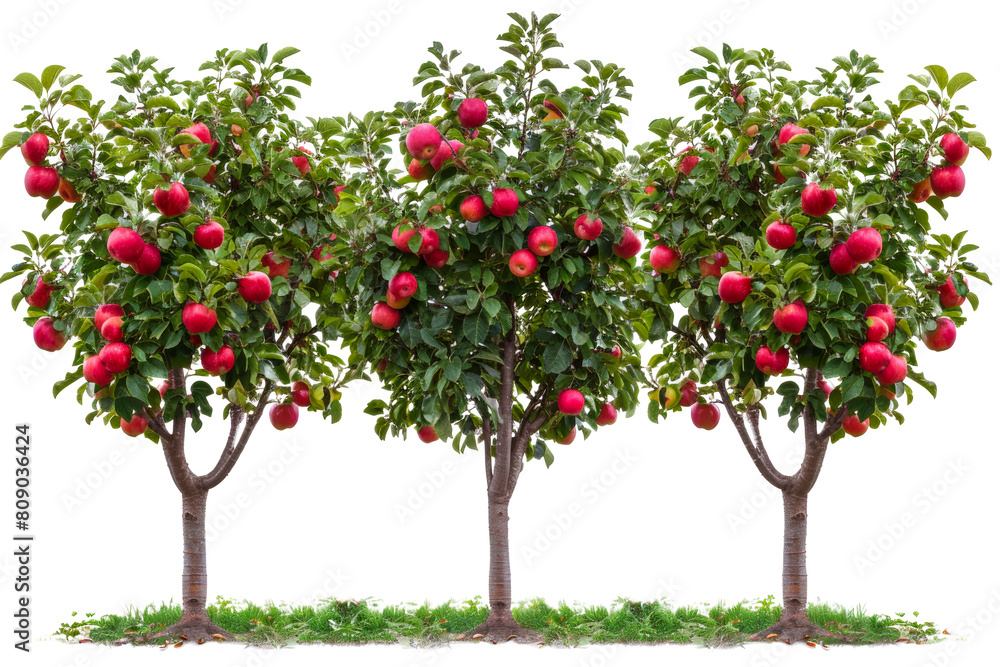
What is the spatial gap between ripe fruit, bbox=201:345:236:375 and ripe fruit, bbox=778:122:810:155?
14.9 feet

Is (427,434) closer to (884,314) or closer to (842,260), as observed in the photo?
(842,260)

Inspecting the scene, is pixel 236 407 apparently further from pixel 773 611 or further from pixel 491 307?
pixel 773 611

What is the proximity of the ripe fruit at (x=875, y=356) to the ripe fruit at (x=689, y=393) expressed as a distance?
1.83 m

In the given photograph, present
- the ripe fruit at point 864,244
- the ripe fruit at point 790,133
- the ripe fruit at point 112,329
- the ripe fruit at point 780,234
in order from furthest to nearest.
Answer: the ripe fruit at point 790,133 < the ripe fruit at point 780,234 < the ripe fruit at point 112,329 < the ripe fruit at point 864,244

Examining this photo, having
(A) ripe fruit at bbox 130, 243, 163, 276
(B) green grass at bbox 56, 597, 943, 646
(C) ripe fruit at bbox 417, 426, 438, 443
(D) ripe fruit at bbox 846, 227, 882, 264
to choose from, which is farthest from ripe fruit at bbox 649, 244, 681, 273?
(A) ripe fruit at bbox 130, 243, 163, 276

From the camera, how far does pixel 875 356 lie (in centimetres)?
724

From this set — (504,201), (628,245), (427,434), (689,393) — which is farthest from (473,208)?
(689,393)

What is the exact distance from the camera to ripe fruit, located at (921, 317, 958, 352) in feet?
26.1

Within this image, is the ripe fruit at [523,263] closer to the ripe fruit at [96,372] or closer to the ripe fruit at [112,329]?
the ripe fruit at [112,329]

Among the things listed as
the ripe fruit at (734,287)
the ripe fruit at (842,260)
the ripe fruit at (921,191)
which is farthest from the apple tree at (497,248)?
the ripe fruit at (921,191)

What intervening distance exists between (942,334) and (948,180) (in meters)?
1.20

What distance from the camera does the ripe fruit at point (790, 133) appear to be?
7.93 meters

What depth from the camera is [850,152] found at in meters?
7.43

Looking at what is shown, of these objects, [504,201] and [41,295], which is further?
[41,295]
